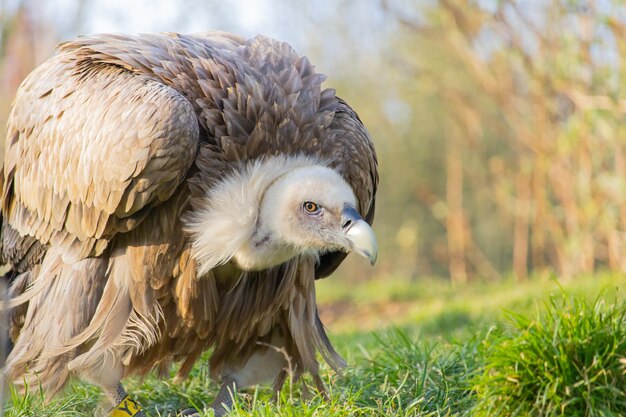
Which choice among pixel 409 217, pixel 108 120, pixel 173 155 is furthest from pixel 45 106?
pixel 409 217

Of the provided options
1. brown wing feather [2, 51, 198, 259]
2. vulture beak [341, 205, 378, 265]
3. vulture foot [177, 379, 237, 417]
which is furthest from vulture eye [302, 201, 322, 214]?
vulture foot [177, 379, 237, 417]

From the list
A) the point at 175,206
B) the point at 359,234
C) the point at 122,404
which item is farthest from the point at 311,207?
the point at 122,404

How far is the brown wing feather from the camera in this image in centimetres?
396

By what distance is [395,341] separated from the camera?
16.6 ft

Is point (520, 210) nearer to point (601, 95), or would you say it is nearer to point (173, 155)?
point (601, 95)

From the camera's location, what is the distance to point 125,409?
4.45 m

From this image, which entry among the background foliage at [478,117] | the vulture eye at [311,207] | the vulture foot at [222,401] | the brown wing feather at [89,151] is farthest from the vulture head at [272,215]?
the background foliage at [478,117]

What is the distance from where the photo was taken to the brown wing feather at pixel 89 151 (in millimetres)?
3959

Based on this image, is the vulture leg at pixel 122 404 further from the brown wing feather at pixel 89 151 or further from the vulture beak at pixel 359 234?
the vulture beak at pixel 359 234

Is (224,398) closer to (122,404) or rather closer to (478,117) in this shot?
(122,404)

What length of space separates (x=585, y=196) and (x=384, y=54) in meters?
5.51

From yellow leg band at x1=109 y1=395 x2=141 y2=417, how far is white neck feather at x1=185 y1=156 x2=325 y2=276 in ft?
2.88

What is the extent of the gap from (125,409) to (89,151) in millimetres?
1361

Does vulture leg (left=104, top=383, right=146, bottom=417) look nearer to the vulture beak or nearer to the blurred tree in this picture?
the vulture beak
